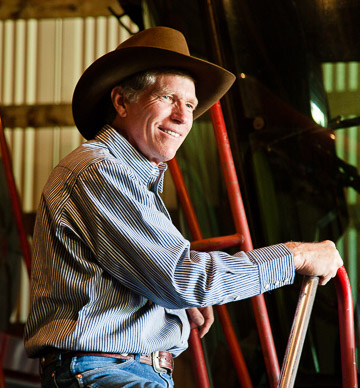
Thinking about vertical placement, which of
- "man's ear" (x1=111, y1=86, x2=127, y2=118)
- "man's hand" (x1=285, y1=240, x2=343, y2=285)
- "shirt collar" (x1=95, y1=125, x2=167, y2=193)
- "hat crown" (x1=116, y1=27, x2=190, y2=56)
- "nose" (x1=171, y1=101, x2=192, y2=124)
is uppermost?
"hat crown" (x1=116, y1=27, x2=190, y2=56)

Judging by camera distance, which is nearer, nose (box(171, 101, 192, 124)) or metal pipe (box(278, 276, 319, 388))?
metal pipe (box(278, 276, 319, 388))

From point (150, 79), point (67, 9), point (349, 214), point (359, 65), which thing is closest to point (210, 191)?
point (349, 214)

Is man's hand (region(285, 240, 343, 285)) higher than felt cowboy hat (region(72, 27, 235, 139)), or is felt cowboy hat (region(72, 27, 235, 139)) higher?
felt cowboy hat (region(72, 27, 235, 139))

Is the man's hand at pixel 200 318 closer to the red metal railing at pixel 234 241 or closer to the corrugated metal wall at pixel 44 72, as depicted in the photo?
the red metal railing at pixel 234 241

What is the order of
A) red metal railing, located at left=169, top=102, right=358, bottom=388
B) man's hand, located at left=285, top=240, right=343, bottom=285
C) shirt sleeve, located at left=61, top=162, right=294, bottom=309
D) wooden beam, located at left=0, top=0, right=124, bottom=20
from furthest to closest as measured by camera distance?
wooden beam, located at left=0, top=0, right=124, bottom=20 → red metal railing, located at left=169, top=102, right=358, bottom=388 → man's hand, located at left=285, top=240, right=343, bottom=285 → shirt sleeve, located at left=61, top=162, right=294, bottom=309

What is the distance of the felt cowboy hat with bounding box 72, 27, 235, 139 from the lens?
1.91 meters

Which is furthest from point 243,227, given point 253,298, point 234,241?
point 253,298

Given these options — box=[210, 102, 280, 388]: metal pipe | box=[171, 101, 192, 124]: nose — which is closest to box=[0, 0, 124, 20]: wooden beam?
box=[210, 102, 280, 388]: metal pipe

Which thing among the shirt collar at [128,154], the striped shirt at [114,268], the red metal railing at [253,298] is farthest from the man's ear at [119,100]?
the red metal railing at [253,298]

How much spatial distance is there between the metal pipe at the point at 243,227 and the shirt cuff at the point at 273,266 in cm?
69

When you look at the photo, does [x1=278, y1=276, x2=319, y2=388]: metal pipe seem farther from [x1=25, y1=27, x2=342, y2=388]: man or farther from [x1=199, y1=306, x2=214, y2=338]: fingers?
[x1=199, y1=306, x2=214, y2=338]: fingers

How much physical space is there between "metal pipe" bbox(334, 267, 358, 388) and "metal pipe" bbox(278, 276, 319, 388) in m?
0.19

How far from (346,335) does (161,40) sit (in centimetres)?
102

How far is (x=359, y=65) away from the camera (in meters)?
2.60
